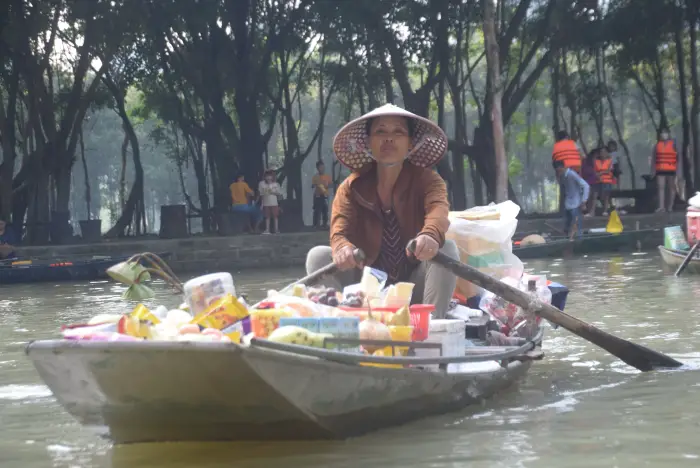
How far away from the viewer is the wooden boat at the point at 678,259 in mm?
13920

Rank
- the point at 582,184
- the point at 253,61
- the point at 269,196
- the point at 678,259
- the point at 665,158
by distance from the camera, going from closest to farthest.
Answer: the point at 678,259, the point at 582,184, the point at 665,158, the point at 269,196, the point at 253,61

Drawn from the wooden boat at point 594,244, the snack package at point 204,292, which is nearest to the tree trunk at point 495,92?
the wooden boat at point 594,244

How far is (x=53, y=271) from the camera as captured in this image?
18.1 metres

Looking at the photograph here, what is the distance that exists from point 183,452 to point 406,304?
47.4 inches

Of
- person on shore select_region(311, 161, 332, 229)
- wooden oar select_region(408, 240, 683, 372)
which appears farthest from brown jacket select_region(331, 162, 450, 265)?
person on shore select_region(311, 161, 332, 229)

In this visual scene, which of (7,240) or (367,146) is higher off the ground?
(367,146)

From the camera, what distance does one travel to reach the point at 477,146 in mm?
23750

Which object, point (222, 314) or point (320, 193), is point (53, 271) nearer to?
point (320, 193)

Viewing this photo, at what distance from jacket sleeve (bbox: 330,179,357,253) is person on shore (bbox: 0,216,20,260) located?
45.0 ft

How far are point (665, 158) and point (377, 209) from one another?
55.4 feet

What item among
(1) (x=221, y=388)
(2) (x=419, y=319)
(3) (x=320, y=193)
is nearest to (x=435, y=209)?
(2) (x=419, y=319)

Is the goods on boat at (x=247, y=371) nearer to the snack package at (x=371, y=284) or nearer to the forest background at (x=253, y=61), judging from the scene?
the snack package at (x=371, y=284)

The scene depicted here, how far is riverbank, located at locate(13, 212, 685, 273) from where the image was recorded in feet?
67.6

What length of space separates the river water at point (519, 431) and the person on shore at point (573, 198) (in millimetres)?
10206
